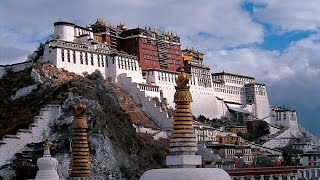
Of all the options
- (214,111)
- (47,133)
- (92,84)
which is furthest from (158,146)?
(214,111)

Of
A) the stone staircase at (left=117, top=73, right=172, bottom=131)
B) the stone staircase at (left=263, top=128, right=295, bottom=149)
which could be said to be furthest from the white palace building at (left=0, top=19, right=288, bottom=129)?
the stone staircase at (left=263, top=128, right=295, bottom=149)

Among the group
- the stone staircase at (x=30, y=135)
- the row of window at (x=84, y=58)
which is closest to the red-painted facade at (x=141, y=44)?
the row of window at (x=84, y=58)

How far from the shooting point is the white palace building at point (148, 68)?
229 ft

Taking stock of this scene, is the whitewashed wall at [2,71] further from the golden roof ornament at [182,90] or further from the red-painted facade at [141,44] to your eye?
the golden roof ornament at [182,90]

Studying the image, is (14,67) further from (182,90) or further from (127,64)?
(182,90)

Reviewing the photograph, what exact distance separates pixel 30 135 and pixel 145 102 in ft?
80.8

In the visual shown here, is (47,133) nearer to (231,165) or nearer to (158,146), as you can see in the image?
(158,146)

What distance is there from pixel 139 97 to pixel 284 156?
18458 millimetres

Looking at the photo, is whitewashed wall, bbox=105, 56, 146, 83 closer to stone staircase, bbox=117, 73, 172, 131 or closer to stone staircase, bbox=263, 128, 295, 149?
stone staircase, bbox=117, 73, 172, 131

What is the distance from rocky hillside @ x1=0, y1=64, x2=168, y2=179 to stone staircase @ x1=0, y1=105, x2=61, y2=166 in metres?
0.64

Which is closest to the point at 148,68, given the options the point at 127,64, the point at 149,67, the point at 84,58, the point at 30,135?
the point at 149,67

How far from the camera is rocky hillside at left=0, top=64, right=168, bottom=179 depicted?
47.0 m

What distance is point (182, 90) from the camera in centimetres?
1354

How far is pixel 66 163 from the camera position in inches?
1791
